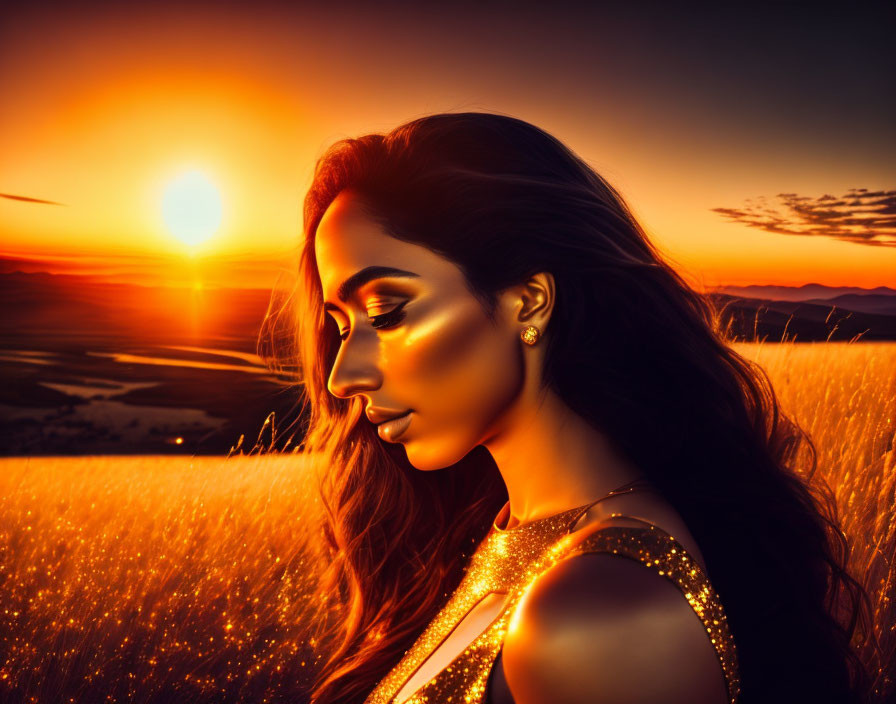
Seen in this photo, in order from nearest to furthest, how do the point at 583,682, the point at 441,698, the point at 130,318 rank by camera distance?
the point at 583,682
the point at 441,698
the point at 130,318

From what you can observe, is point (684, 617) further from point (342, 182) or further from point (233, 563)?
point (233, 563)

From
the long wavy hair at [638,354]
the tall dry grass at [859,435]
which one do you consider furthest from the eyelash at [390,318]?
the tall dry grass at [859,435]

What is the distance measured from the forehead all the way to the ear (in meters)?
0.11

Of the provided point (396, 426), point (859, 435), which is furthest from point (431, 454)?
point (859, 435)

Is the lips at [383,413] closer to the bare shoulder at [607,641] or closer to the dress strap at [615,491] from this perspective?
the dress strap at [615,491]

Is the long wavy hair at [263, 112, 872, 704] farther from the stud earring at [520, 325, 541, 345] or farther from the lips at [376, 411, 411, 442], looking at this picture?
the lips at [376, 411, 411, 442]

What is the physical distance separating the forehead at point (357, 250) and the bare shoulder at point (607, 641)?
598 mm

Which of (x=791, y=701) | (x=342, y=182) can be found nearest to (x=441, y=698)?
(x=791, y=701)

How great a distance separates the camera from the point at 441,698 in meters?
1.41

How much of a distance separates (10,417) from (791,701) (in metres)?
4.26

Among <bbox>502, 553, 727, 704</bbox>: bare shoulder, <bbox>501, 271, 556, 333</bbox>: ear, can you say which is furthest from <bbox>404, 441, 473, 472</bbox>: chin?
<bbox>502, 553, 727, 704</bbox>: bare shoulder

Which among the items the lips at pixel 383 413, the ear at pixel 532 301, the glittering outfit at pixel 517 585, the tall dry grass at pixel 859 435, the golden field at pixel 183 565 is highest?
the ear at pixel 532 301

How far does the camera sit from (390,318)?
151 centimetres

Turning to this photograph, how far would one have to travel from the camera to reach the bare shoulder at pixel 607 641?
1066mm
